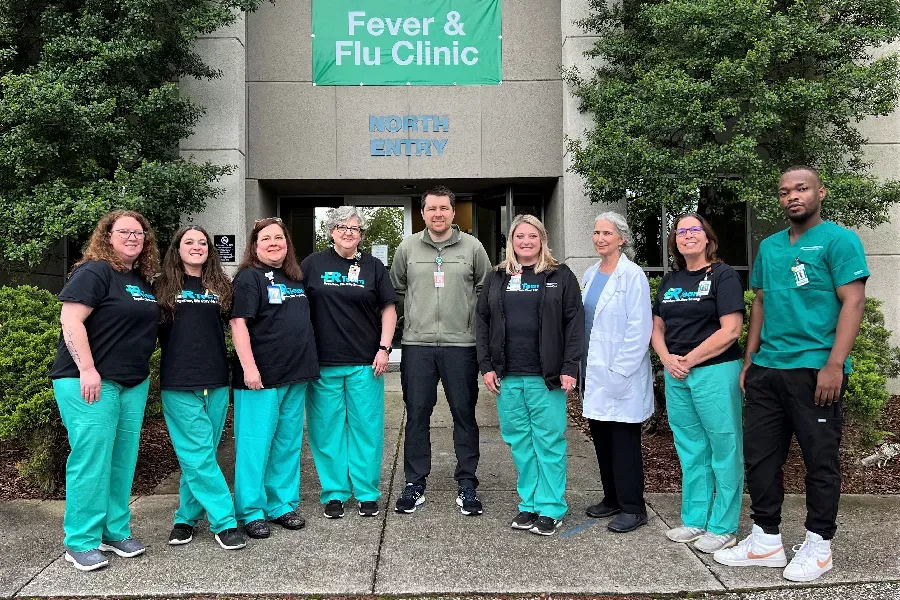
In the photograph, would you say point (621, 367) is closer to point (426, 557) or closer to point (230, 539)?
point (426, 557)

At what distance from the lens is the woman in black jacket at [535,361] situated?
4.18m

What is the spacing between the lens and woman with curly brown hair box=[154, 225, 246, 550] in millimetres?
3877

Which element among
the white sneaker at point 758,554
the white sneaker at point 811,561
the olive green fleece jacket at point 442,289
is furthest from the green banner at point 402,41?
the white sneaker at point 811,561

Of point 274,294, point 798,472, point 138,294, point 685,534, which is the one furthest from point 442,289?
point 798,472

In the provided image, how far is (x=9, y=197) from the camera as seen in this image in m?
7.37

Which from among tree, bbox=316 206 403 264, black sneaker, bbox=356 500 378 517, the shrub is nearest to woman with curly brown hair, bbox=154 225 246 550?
black sneaker, bbox=356 500 378 517

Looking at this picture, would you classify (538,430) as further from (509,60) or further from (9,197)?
Result: (509,60)

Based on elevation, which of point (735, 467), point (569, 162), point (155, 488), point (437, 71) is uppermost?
point (437, 71)

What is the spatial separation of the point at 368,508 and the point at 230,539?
0.89 metres

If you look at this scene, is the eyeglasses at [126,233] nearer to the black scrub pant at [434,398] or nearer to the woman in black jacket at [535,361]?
the black scrub pant at [434,398]

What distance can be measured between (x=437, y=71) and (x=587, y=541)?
773 centimetres

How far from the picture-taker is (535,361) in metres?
4.19

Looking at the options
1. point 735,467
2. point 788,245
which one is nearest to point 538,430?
point 735,467

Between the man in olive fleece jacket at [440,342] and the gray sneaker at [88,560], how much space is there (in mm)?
1704
